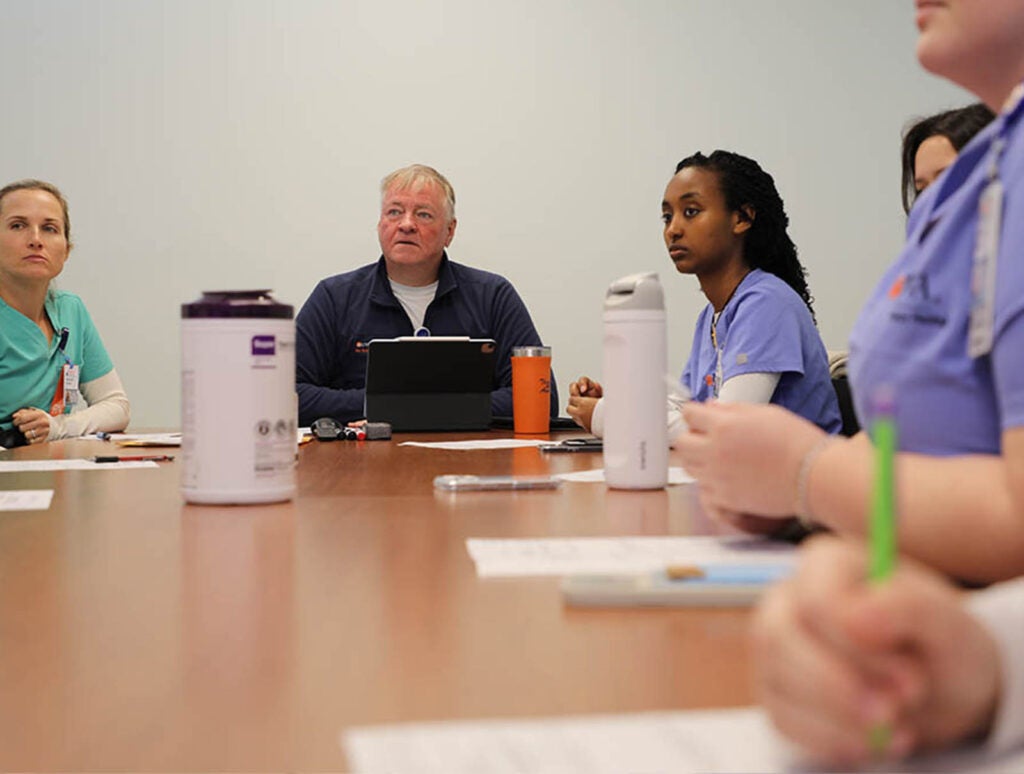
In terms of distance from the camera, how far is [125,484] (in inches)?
Result: 51.9

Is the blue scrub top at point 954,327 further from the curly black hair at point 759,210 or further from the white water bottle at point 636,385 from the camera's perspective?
the curly black hair at point 759,210

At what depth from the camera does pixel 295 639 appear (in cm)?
59

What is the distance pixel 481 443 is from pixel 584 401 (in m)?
0.27

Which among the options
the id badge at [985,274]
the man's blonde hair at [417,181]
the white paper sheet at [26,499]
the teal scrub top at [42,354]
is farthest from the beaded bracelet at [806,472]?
the man's blonde hair at [417,181]

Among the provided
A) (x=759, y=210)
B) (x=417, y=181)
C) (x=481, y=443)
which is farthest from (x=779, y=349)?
(x=417, y=181)

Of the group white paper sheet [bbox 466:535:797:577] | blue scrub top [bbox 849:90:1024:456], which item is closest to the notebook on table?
white paper sheet [bbox 466:535:797:577]

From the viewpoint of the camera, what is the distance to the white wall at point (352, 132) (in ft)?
12.1

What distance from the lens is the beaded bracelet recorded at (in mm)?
709

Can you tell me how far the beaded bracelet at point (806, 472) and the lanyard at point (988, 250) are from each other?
0.35ft

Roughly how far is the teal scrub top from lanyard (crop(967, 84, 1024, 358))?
2659 millimetres

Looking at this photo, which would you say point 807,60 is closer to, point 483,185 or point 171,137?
point 483,185

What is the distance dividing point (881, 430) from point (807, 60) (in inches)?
156

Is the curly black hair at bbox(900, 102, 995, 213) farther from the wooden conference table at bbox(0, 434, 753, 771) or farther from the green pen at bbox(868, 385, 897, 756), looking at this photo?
the green pen at bbox(868, 385, 897, 756)

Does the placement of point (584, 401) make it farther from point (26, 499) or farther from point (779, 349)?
point (26, 499)
